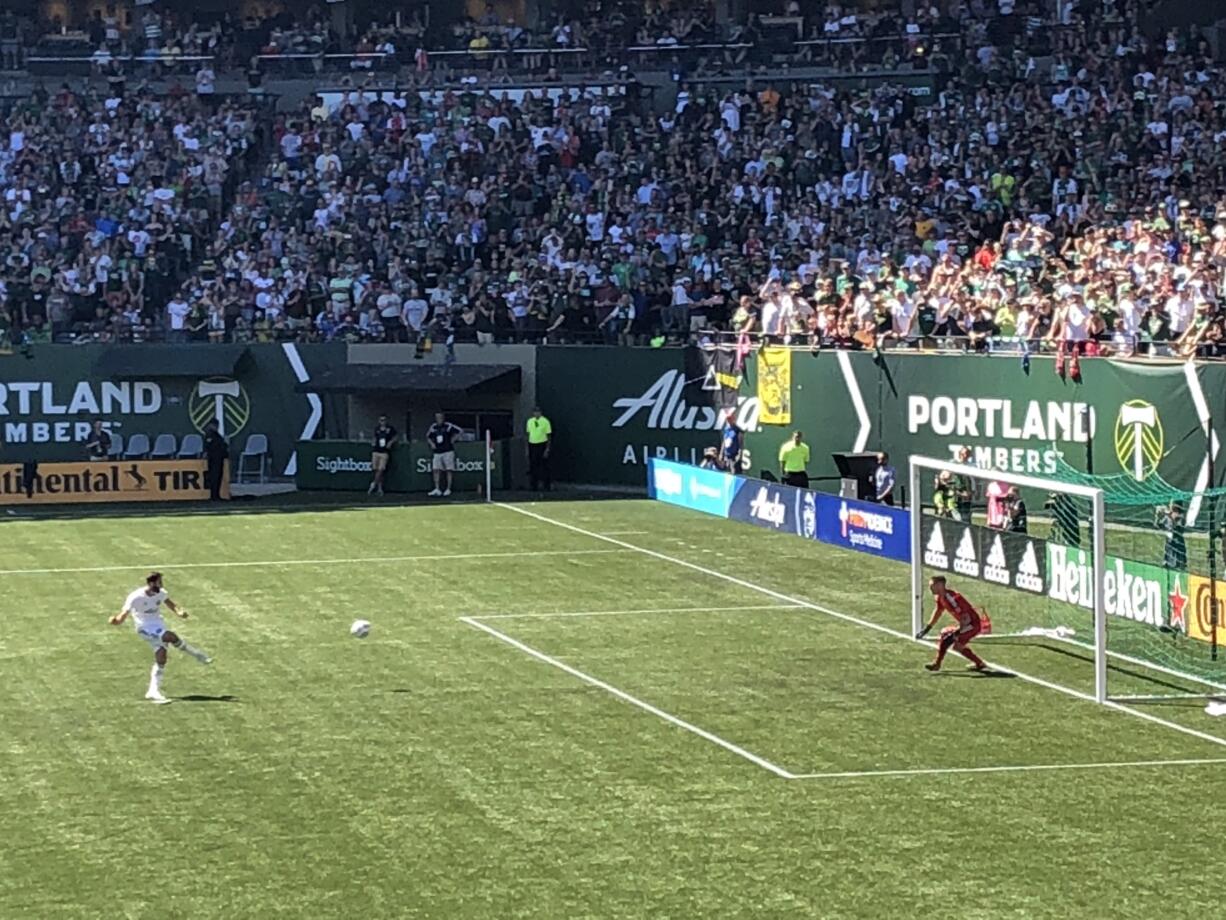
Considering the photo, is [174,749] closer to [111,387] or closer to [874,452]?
[874,452]

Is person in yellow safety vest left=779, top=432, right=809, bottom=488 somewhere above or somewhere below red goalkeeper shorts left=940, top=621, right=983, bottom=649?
above

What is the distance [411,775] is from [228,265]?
32.5 metres

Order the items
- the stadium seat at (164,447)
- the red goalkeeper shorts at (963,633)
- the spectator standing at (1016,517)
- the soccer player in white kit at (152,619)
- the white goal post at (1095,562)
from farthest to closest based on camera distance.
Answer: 1. the stadium seat at (164,447)
2. the spectator standing at (1016,517)
3. the red goalkeeper shorts at (963,633)
4. the soccer player in white kit at (152,619)
5. the white goal post at (1095,562)

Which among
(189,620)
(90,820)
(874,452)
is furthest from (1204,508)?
(90,820)

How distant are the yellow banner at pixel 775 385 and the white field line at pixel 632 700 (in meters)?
15.1

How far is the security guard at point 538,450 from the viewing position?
4438 centimetres

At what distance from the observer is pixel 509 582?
104 feet

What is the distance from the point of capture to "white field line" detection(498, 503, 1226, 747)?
2120cm

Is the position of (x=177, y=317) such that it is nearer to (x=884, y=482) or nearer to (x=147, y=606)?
(x=884, y=482)

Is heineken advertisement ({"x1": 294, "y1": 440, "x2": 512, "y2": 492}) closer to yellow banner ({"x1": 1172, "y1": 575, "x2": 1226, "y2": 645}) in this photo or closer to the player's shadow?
the player's shadow

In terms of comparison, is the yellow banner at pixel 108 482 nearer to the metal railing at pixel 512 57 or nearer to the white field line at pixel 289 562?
the white field line at pixel 289 562

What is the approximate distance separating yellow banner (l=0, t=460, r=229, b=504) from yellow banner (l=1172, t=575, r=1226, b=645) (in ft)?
82.2

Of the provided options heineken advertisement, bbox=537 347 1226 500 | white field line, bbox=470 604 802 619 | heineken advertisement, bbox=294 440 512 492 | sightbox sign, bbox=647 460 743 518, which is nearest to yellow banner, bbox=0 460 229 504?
heineken advertisement, bbox=294 440 512 492

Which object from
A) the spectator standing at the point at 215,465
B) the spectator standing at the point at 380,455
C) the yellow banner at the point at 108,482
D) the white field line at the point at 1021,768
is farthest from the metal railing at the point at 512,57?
the white field line at the point at 1021,768
